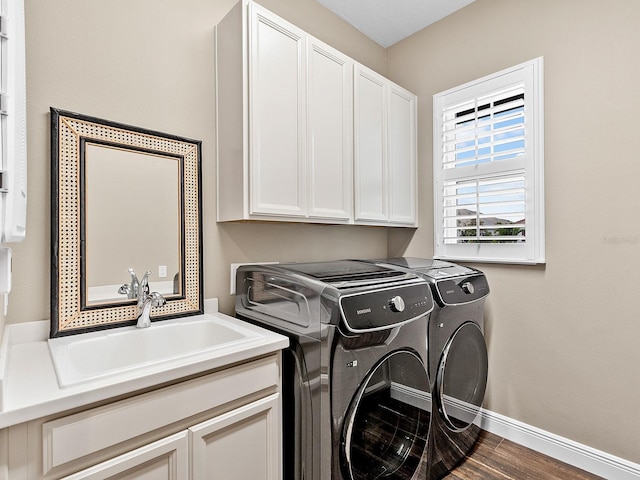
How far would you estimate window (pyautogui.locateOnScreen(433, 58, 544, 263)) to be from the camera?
6.73 ft

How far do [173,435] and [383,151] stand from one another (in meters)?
1.94

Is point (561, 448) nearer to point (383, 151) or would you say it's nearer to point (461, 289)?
point (461, 289)

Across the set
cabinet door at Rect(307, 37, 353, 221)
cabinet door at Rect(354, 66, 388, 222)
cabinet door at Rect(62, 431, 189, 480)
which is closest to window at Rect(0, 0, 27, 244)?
cabinet door at Rect(62, 431, 189, 480)

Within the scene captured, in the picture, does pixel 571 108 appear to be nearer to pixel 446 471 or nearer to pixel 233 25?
pixel 233 25

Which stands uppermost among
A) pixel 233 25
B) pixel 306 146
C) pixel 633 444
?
pixel 233 25

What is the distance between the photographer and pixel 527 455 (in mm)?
2004

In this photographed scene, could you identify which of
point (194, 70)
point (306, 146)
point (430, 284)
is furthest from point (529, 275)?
point (194, 70)

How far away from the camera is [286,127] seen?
177cm

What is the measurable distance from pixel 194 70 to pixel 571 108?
2.03 metres

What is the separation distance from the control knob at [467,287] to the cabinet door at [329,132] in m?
0.75

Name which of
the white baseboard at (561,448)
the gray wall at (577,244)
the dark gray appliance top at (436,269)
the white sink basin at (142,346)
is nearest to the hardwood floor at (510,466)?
the white baseboard at (561,448)

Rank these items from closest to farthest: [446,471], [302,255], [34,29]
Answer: [34,29] → [446,471] → [302,255]

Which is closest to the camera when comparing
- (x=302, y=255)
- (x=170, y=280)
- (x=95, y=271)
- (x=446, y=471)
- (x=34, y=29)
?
(x=34, y=29)

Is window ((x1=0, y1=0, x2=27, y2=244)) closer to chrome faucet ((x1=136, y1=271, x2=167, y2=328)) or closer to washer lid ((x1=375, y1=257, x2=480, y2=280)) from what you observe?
chrome faucet ((x1=136, y1=271, x2=167, y2=328))
